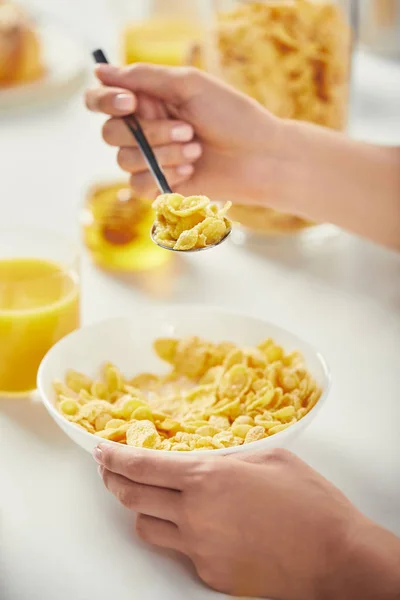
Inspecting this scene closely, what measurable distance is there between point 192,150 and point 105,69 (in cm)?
14

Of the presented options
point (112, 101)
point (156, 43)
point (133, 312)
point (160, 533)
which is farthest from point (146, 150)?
point (156, 43)

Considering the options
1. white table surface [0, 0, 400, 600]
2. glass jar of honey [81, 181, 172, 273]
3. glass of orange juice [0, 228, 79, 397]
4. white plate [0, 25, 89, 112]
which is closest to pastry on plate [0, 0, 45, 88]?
white plate [0, 25, 89, 112]

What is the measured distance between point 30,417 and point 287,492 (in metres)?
0.31

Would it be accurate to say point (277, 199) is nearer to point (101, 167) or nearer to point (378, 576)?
point (101, 167)

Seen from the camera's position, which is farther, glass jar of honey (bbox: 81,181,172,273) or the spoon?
glass jar of honey (bbox: 81,181,172,273)

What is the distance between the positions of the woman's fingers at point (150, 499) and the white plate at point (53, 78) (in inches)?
43.5

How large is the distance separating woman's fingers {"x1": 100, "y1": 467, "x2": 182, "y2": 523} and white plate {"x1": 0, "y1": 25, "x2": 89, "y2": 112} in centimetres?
110

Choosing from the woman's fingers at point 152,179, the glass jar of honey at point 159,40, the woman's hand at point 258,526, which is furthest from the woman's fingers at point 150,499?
the glass jar of honey at point 159,40

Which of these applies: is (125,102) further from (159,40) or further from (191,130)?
(159,40)

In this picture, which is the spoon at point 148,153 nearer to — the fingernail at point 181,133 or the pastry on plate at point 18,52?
the fingernail at point 181,133

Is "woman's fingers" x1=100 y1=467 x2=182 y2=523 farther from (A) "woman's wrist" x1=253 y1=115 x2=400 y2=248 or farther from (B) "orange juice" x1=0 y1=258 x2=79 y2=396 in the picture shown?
(A) "woman's wrist" x1=253 y1=115 x2=400 y2=248

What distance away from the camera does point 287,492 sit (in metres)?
0.63

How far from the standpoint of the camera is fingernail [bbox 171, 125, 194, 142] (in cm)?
97

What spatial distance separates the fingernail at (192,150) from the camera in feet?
3.26
